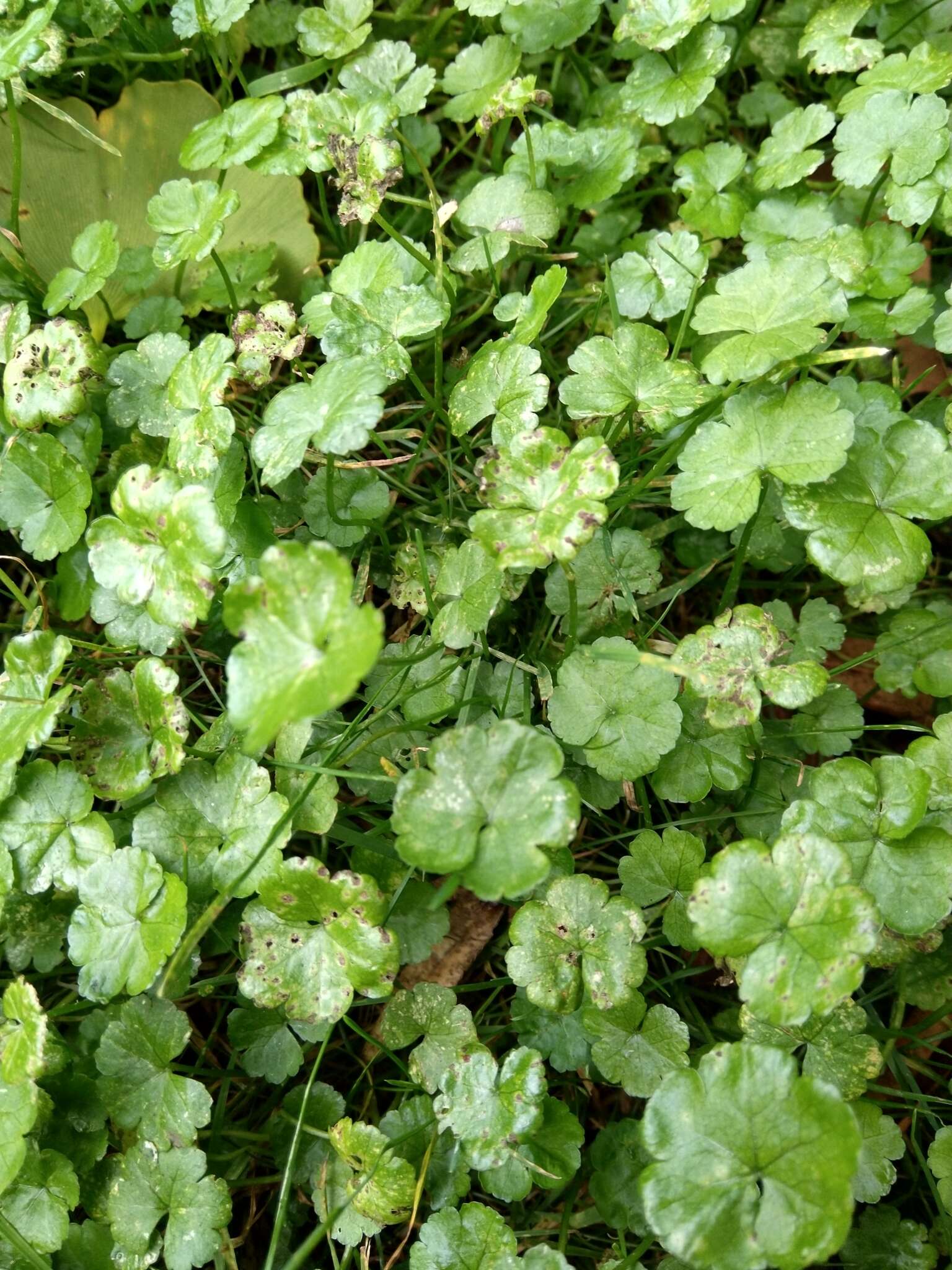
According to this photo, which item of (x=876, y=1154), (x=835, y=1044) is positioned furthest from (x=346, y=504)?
(x=876, y=1154)

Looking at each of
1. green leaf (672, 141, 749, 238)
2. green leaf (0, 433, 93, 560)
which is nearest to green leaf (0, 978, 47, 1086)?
green leaf (0, 433, 93, 560)

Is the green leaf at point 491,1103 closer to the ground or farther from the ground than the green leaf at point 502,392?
closer to the ground

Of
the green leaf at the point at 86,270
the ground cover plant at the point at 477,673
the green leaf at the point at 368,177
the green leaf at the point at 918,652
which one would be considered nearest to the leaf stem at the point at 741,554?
the ground cover plant at the point at 477,673

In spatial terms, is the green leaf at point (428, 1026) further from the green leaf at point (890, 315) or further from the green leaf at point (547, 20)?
the green leaf at point (547, 20)

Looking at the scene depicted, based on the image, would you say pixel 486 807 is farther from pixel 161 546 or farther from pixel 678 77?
pixel 678 77

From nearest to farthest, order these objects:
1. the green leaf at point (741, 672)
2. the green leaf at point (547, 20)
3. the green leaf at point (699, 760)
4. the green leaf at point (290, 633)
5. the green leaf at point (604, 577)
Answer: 1. the green leaf at point (290, 633)
2. the green leaf at point (741, 672)
3. the green leaf at point (699, 760)
4. the green leaf at point (604, 577)
5. the green leaf at point (547, 20)

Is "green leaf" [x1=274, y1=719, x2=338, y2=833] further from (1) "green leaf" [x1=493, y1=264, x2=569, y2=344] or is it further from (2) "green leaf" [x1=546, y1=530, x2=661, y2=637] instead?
(1) "green leaf" [x1=493, y1=264, x2=569, y2=344]
